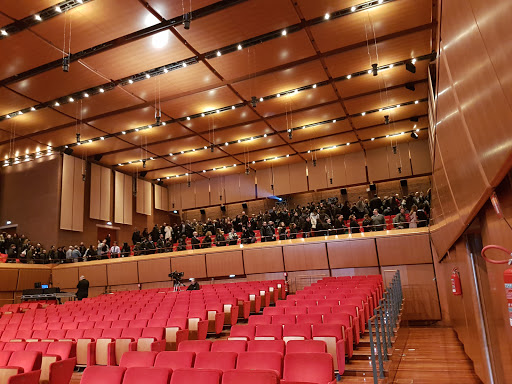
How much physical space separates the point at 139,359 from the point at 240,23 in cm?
698

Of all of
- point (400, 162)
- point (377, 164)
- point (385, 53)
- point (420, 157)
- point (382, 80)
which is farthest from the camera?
point (377, 164)

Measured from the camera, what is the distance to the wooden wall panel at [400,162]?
1689 cm

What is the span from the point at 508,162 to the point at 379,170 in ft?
53.9

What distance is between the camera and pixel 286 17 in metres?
7.93

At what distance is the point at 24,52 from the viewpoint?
27.4 ft

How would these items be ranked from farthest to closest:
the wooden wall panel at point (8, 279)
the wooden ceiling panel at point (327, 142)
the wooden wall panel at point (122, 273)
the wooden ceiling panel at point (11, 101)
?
the wooden ceiling panel at point (327, 142) < the wooden wall panel at point (122, 273) < the wooden wall panel at point (8, 279) < the wooden ceiling panel at point (11, 101)

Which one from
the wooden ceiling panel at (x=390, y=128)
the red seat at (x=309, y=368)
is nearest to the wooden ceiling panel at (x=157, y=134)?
the wooden ceiling panel at (x=390, y=128)

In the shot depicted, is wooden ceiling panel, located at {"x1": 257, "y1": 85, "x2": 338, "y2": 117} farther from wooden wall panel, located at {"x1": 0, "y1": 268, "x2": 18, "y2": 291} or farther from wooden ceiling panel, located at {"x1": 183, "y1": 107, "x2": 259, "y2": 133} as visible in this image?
wooden wall panel, located at {"x1": 0, "y1": 268, "x2": 18, "y2": 291}

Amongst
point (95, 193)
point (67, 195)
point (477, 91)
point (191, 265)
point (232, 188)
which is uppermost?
point (232, 188)

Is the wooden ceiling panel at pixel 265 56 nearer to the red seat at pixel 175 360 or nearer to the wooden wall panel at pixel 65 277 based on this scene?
the red seat at pixel 175 360

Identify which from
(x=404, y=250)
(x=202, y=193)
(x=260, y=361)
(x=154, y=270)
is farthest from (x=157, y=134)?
(x=260, y=361)

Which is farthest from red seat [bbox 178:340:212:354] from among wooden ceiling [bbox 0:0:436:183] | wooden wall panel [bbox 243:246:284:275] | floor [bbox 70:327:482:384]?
wooden wall panel [bbox 243:246:284:275]

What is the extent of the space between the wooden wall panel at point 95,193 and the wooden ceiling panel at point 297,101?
814 centimetres

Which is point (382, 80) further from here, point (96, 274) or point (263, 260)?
point (96, 274)
